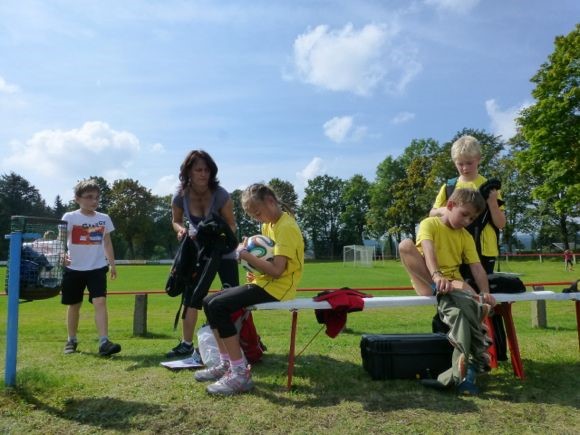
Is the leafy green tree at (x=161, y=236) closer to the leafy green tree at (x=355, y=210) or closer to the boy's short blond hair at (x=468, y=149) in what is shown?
the leafy green tree at (x=355, y=210)

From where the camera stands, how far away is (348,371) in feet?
14.7

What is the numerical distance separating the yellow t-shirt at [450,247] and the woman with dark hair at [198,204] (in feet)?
6.32

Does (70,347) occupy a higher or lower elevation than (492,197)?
lower

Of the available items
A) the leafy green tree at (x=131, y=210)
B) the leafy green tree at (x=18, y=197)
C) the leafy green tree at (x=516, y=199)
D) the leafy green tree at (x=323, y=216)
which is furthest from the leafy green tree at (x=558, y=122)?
the leafy green tree at (x=18, y=197)

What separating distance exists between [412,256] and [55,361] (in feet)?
12.2

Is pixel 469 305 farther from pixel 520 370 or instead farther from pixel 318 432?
pixel 318 432

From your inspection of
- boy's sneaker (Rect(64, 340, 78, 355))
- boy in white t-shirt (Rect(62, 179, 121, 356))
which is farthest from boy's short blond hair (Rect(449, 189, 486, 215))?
boy's sneaker (Rect(64, 340, 78, 355))

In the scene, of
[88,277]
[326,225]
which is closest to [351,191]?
[326,225]

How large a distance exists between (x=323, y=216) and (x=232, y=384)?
83494 millimetres

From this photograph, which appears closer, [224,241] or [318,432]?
[318,432]

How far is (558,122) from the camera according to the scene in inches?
1041

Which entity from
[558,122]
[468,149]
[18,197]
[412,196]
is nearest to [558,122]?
[558,122]

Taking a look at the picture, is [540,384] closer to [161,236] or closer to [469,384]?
[469,384]

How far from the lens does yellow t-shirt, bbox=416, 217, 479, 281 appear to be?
429cm
